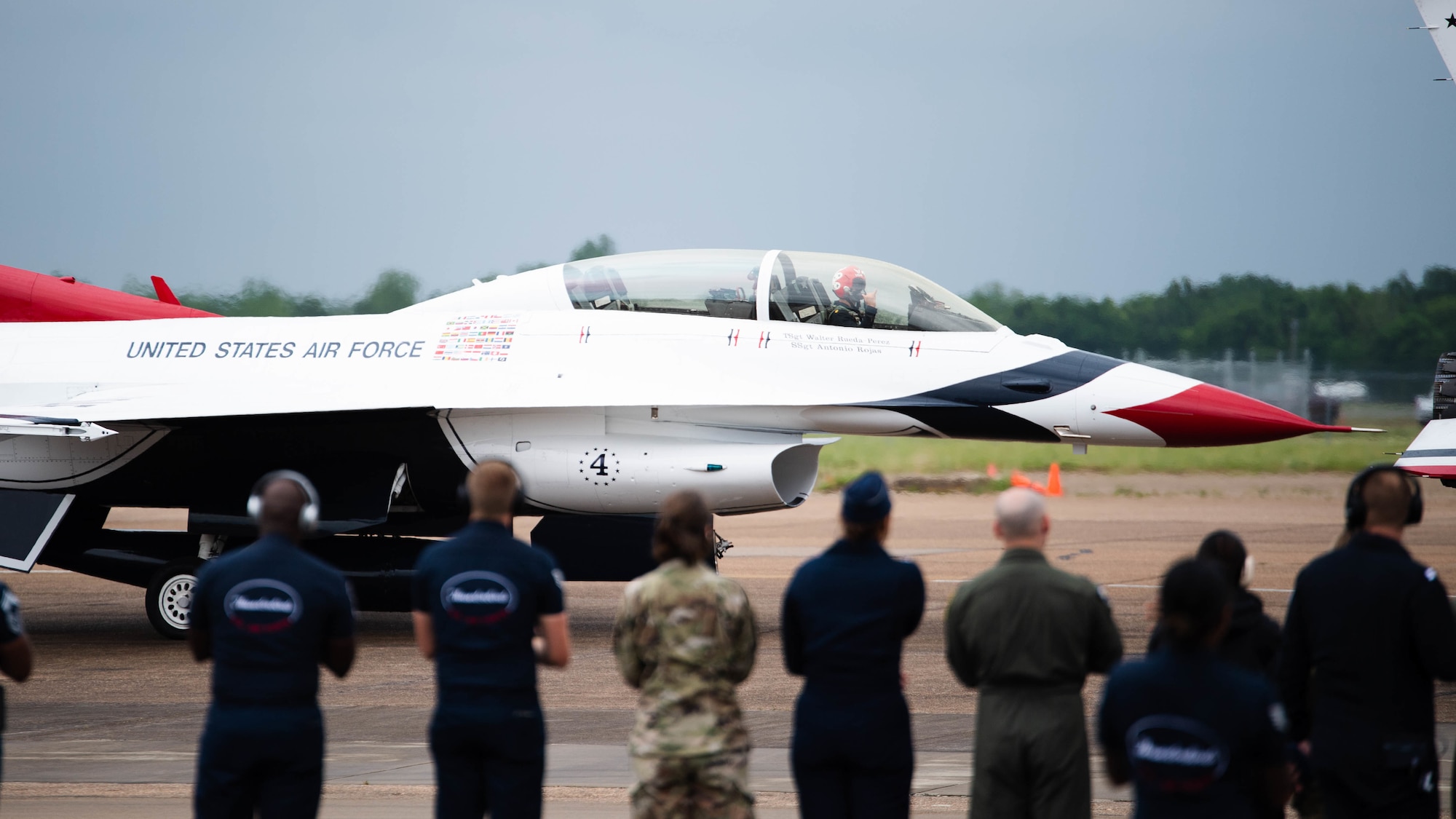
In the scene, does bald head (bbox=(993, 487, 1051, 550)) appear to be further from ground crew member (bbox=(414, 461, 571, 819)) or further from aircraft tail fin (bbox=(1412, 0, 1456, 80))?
aircraft tail fin (bbox=(1412, 0, 1456, 80))

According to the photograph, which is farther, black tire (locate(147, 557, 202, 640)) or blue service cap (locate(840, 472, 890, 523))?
black tire (locate(147, 557, 202, 640))

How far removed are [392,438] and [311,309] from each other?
45.3 ft

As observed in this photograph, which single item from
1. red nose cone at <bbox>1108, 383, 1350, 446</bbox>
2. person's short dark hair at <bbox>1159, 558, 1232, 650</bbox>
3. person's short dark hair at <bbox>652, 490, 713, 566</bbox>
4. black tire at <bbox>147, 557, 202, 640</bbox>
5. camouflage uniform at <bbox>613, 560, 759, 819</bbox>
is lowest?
black tire at <bbox>147, 557, 202, 640</bbox>

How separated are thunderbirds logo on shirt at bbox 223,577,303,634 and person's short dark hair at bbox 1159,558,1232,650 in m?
2.68

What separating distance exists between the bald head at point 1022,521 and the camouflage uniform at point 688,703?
2.99 ft

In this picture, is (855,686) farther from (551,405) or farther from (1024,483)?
(1024,483)

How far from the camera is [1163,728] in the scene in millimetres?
3551

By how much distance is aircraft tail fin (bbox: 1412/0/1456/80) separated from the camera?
1187 cm

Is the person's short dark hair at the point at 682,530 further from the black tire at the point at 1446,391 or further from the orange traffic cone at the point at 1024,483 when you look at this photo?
the orange traffic cone at the point at 1024,483

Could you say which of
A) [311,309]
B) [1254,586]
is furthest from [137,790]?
[311,309]

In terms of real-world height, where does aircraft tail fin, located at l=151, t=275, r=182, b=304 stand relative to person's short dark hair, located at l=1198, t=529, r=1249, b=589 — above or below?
Answer: above

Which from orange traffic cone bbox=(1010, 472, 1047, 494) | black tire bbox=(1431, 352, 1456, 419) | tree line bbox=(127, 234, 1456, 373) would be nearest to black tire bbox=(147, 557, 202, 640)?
black tire bbox=(1431, 352, 1456, 419)

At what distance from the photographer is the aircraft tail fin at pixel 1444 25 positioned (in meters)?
11.9

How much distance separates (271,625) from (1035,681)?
2.45 metres
